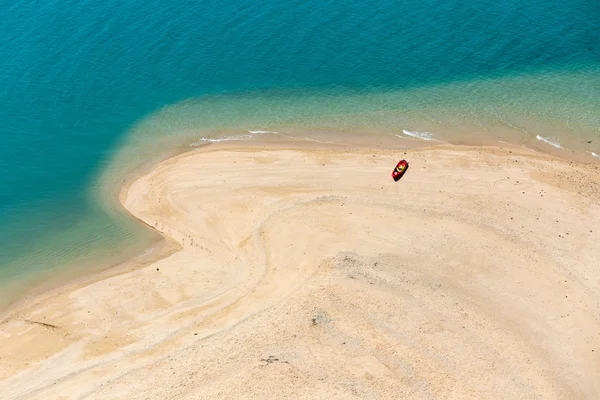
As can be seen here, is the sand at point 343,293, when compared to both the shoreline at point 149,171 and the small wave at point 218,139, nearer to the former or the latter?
the shoreline at point 149,171

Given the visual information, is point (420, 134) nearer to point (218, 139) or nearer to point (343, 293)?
point (218, 139)

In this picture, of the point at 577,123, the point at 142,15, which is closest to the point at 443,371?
the point at 577,123

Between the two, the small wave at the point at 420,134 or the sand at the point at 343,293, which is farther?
the small wave at the point at 420,134

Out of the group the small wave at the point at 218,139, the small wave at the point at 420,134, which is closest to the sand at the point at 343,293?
the small wave at the point at 420,134

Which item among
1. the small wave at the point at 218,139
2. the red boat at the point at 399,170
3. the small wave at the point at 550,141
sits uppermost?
the small wave at the point at 218,139

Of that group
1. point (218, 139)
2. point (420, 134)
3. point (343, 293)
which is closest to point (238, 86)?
point (218, 139)

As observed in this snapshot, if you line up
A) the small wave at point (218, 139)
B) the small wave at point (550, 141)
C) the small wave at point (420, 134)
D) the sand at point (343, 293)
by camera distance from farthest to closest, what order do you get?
the small wave at point (218, 139), the small wave at point (420, 134), the small wave at point (550, 141), the sand at point (343, 293)
